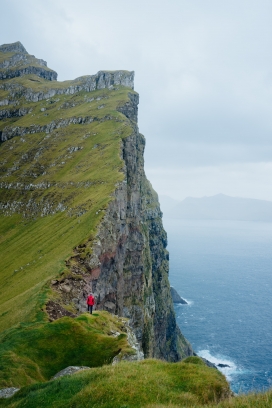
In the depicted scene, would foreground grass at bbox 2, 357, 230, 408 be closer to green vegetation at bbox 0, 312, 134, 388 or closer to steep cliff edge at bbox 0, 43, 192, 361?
green vegetation at bbox 0, 312, 134, 388

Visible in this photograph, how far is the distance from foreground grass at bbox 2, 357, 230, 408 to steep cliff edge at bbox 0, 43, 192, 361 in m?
17.0

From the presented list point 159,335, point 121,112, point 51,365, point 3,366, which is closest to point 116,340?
point 51,365

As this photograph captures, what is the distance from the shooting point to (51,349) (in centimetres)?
2783

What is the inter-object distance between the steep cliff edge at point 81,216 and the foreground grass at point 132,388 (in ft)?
55.6

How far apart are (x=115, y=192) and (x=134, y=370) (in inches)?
2152

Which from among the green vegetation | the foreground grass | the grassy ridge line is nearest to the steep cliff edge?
the grassy ridge line

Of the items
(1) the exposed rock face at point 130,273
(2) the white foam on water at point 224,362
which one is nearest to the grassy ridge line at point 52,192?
(1) the exposed rock face at point 130,273

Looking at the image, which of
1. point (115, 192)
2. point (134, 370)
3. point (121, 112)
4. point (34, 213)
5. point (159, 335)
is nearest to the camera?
point (134, 370)

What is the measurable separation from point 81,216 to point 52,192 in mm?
33960

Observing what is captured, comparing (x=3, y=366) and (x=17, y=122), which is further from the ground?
Result: (x=17, y=122)

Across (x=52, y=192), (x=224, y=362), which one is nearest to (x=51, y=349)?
(x=52, y=192)

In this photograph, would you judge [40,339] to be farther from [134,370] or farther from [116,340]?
[134,370]

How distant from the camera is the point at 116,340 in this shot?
29.0m

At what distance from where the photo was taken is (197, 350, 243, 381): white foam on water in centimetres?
10464
